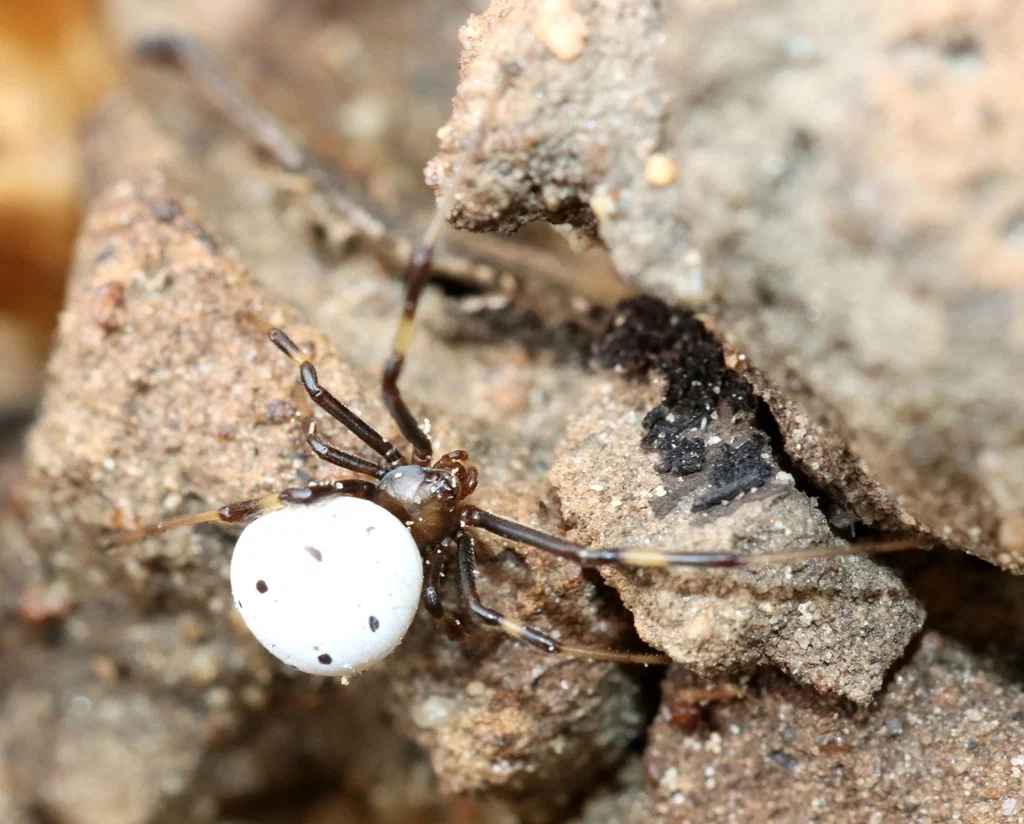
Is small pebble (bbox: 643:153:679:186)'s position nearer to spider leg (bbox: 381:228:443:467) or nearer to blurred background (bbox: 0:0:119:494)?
spider leg (bbox: 381:228:443:467)

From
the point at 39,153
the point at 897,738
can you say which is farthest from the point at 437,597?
the point at 39,153

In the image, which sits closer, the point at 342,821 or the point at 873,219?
the point at 873,219

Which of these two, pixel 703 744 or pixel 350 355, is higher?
pixel 350 355

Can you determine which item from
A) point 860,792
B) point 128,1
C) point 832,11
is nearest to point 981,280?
point 832,11

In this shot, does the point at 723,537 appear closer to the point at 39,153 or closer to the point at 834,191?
the point at 834,191

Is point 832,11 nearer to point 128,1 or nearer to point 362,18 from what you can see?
point 362,18

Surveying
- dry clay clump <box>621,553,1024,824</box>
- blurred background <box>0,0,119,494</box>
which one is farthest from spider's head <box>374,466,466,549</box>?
blurred background <box>0,0,119,494</box>

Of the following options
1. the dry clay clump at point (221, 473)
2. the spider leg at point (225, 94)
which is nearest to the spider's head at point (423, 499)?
the dry clay clump at point (221, 473)
